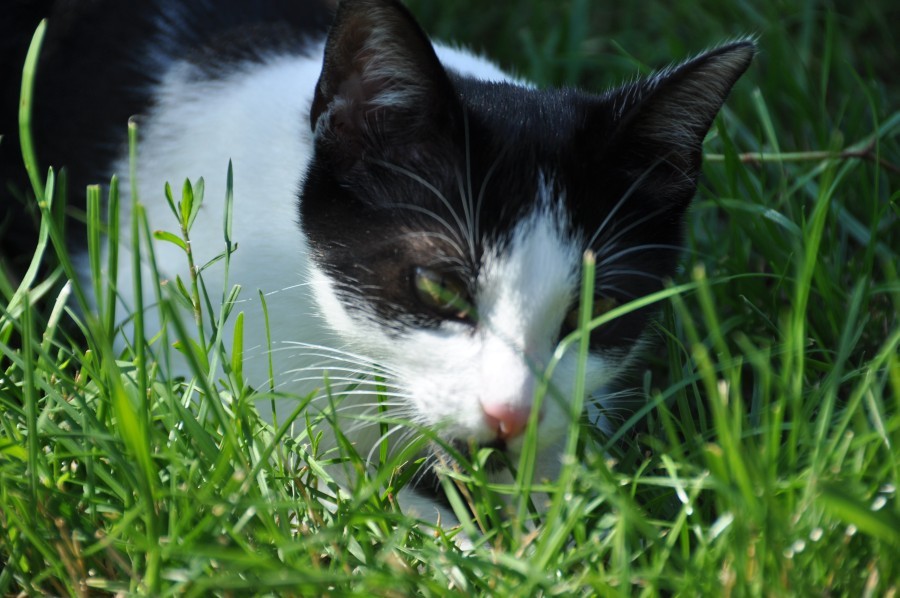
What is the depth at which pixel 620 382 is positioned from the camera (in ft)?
6.44

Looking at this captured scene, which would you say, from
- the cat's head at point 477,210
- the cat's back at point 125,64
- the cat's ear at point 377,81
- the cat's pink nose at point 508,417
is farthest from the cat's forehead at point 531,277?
the cat's back at point 125,64

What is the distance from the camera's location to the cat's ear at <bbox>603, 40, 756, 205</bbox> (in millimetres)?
1582

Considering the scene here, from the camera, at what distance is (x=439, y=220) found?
1.60 m

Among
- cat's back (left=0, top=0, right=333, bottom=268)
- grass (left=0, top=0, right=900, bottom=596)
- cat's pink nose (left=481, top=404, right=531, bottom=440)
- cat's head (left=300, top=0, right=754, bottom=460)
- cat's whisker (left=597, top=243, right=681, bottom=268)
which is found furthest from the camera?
cat's back (left=0, top=0, right=333, bottom=268)

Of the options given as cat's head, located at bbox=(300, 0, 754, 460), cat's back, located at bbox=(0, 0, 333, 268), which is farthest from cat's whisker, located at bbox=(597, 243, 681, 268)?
cat's back, located at bbox=(0, 0, 333, 268)

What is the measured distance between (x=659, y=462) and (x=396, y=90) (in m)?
0.70

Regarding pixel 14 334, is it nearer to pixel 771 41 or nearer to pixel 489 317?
pixel 489 317

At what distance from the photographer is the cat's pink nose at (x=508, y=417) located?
4.55 ft

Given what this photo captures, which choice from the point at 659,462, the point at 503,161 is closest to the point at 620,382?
the point at 659,462

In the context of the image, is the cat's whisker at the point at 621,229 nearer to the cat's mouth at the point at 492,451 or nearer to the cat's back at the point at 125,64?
the cat's mouth at the point at 492,451

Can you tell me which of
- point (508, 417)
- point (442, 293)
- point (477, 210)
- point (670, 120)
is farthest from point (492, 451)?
point (670, 120)

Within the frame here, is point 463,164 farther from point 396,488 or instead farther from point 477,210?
point 396,488

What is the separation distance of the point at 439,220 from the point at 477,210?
0.07 meters

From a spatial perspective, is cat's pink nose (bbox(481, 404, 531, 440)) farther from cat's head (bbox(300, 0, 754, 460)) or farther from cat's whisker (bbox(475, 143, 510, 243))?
cat's whisker (bbox(475, 143, 510, 243))
